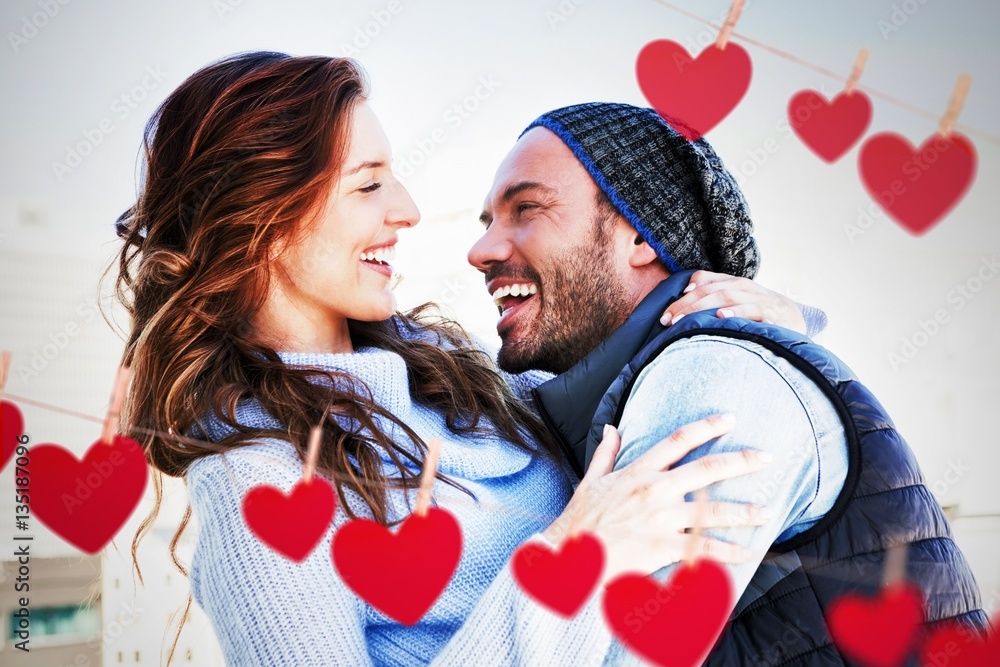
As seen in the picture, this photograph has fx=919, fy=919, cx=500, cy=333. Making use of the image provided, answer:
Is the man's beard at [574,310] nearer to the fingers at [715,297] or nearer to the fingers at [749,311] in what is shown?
the fingers at [715,297]

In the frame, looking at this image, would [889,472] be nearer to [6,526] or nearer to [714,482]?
[714,482]

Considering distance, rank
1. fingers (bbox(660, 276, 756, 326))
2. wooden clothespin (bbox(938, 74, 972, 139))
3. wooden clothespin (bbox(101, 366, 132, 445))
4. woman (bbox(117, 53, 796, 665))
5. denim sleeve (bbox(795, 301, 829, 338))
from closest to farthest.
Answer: wooden clothespin (bbox(938, 74, 972, 139)), wooden clothespin (bbox(101, 366, 132, 445)), woman (bbox(117, 53, 796, 665)), fingers (bbox(660, 276, 756, 326)), denim sleeve (bbox(795, 301, 829, 338))

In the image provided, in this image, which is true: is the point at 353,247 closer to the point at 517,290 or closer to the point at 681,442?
the point at 517,290

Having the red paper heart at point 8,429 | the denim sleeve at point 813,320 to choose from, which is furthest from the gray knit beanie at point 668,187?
the red paper heart at point 8,429

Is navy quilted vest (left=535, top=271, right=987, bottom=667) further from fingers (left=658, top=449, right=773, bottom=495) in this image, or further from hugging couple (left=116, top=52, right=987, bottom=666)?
fingers (left=658, top=449, right=773, bottom=495)

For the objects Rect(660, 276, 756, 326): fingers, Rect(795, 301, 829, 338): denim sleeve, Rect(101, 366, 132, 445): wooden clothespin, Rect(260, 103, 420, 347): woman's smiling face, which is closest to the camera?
Rect(101, 366, 132, 445): wooden clothespin

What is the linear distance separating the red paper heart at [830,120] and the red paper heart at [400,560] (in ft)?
2.35

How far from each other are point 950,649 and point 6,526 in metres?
2.35

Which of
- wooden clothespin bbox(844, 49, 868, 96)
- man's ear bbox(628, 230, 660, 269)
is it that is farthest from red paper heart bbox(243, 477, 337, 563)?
wooden clothespin bbox(844, 49, 868, 96)

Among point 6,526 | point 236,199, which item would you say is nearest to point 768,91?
point 236,199

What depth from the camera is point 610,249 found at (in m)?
1.75

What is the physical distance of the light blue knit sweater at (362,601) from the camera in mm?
1156

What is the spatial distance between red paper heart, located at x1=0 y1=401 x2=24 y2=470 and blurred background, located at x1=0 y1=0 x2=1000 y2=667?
0.94 m

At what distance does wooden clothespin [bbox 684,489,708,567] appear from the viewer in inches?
38.9
